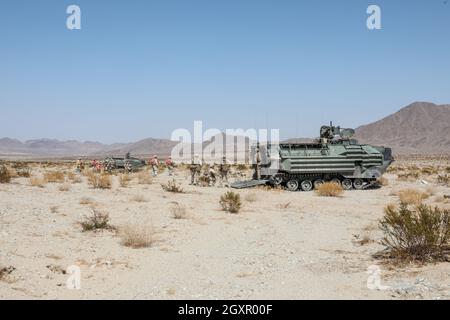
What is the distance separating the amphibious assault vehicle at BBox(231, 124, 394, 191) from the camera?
24469 mm

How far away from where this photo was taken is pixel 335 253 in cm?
976

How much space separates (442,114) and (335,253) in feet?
488

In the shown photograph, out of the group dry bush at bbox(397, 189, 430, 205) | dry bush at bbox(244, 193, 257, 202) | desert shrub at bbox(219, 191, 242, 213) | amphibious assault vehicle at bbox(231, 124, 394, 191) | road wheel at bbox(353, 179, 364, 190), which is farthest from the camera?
road wheel at bbox(353, 179, 364, 190)

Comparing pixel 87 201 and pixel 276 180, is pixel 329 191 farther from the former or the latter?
pixel 87 201

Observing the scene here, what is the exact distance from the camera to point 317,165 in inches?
968

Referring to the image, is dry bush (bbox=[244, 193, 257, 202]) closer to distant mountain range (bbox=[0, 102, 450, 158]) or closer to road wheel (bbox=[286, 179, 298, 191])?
road wheel (bbox=[286, 179, 298, 191])

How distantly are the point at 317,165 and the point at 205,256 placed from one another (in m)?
16.0

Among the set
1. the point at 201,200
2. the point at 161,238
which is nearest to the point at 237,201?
the point at 201,200

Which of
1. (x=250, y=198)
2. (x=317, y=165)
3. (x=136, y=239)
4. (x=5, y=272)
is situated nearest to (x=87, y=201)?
(x=250, y=198)

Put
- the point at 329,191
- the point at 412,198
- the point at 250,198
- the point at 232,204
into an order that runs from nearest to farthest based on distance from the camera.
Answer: the point at 232,204 → the point at 412,198 → the point at 250,198 → the point at 329,191

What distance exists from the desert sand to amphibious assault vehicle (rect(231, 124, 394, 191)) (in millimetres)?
7714

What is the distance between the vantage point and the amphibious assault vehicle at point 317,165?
24469 millimetres

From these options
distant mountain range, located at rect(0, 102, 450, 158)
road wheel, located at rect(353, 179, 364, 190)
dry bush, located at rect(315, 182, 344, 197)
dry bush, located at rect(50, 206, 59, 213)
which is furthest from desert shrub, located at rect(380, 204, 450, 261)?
distant mountain range, located at rect(0, 102, 450, 158)
